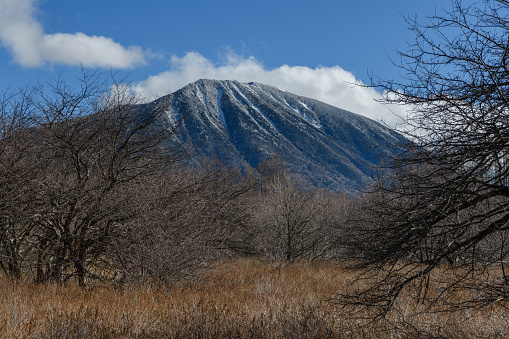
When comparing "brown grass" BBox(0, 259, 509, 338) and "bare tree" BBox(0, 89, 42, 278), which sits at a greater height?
"bare tree" BBox(0, 89, 42, 278)

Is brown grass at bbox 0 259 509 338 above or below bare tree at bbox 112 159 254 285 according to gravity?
below

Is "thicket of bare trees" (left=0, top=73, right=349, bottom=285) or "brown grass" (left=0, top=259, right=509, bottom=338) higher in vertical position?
"thicket of bare trees" (left=0, top=73, right=349, bottom=285)

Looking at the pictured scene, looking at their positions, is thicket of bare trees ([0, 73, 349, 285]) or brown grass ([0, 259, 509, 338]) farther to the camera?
thicket of bare trees ([0, 73, 349, 285])

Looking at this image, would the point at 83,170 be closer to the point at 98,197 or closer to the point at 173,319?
the point at 98,197

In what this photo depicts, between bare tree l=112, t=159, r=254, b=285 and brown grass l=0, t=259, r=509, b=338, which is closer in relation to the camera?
brown grass l=0, t=259, r=509, b=338

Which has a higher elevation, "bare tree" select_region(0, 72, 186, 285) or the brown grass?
"bare tree" select_region(0, 72, 186, 285)

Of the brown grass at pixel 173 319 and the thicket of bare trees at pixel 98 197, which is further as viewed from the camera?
the thicket of bare trees at pixel 98 197

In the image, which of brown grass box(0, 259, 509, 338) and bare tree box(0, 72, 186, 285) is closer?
brown grass box(0, 259, 509, 338)

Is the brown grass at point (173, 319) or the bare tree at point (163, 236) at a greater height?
the bare tree at point (163, 236)

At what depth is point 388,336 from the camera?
512 centimetres

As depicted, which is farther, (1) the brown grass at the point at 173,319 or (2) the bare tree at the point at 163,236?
(2) the bare tree at the point at 163,236

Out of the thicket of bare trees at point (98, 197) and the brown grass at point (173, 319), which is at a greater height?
the thicket of bare trees at point (98, 197)

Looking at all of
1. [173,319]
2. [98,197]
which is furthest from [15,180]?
[173,319]

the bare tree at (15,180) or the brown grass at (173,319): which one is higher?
the bare tree at (15,180)
